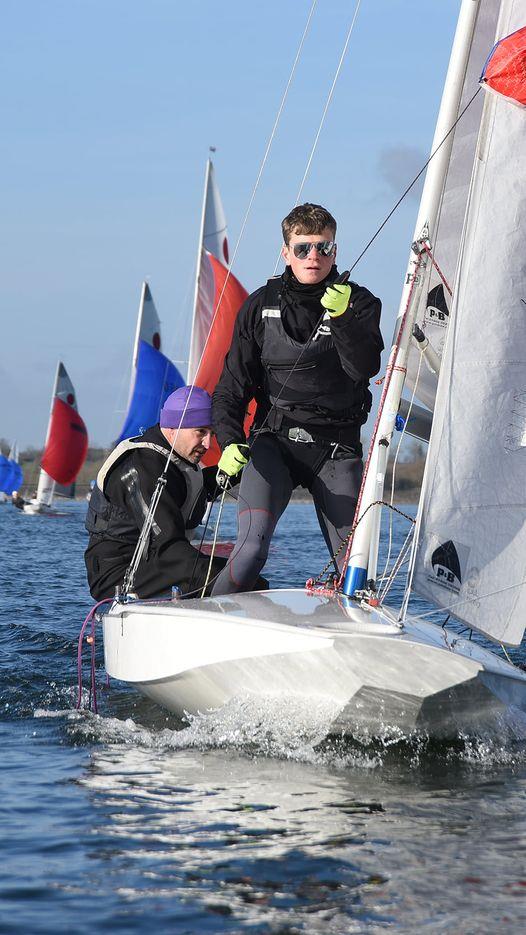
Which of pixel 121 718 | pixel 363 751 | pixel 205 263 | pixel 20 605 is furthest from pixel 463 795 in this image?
pixel 205 263

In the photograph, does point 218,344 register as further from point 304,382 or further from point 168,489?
point 304,382

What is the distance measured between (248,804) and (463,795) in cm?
77

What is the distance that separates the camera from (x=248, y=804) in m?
3.93

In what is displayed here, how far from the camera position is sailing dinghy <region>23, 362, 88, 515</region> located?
3809cm

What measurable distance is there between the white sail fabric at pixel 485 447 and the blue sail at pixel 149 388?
1488cm

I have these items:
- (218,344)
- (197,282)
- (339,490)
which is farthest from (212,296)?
(339,490)

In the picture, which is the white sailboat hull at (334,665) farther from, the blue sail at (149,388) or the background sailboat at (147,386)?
the blue sail at (149,388)

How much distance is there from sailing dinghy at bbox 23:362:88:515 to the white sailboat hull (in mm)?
33666

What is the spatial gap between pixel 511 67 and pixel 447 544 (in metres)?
1.92

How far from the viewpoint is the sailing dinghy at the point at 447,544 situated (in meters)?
4.25

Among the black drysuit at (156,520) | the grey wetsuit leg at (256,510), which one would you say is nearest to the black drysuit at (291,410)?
the grey wetsuit leg at (256,510)

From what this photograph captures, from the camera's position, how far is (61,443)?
38125 millimetres

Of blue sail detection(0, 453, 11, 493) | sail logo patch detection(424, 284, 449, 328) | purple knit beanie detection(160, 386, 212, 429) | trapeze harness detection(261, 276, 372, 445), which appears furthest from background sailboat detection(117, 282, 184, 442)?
blue sail detection(0, 453, 11, 493)

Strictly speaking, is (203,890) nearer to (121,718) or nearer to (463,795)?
(463,795)
